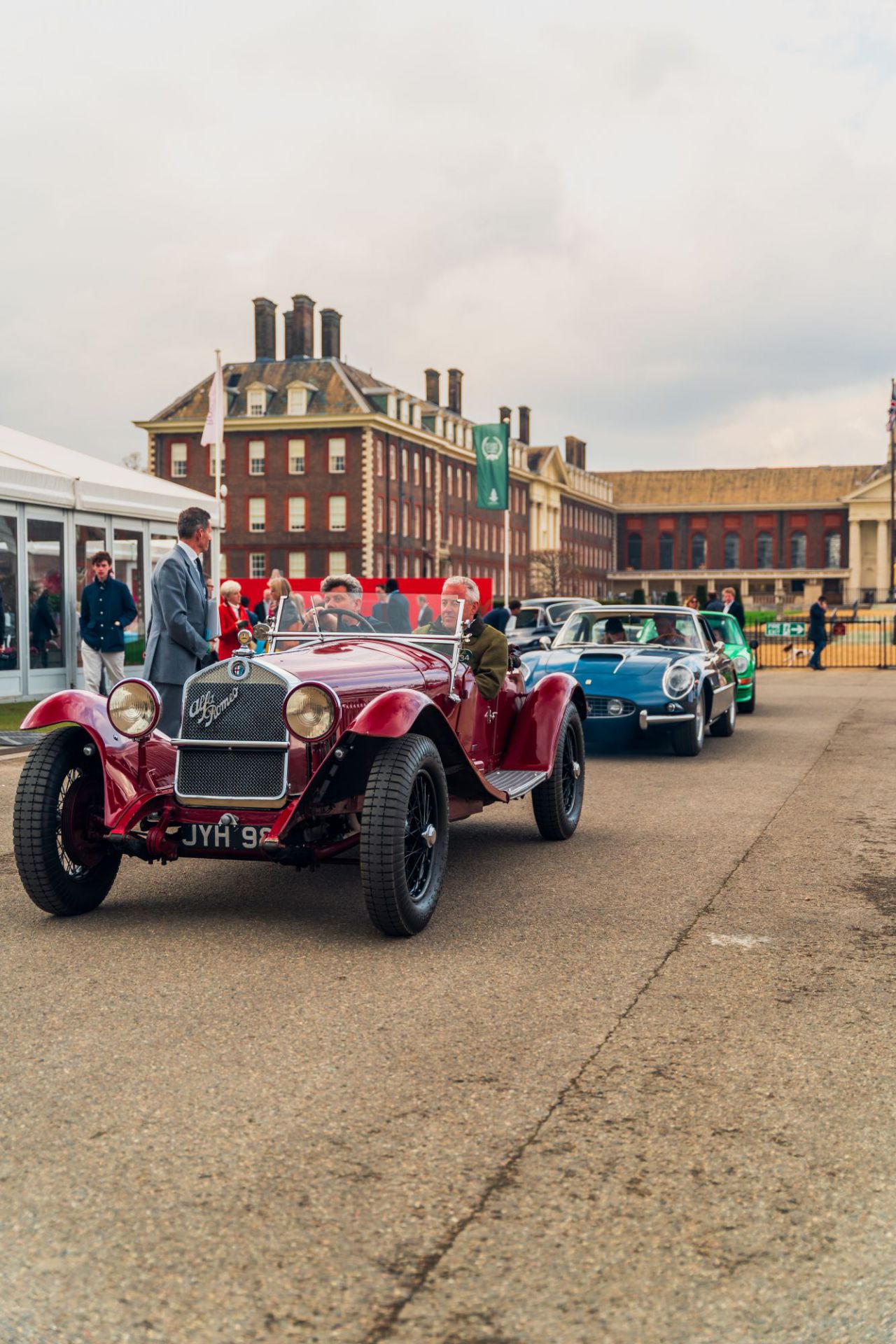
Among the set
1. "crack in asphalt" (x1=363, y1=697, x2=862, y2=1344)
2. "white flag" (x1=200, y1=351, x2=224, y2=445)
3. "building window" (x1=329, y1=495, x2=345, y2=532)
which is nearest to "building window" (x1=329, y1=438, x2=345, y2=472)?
"building window" (x1=329, y1=495, x2=345, y2=532)

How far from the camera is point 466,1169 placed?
10.3 feet

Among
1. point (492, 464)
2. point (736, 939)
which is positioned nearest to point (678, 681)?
point (736, 939)

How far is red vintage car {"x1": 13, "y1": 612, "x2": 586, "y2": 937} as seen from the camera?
5.36m

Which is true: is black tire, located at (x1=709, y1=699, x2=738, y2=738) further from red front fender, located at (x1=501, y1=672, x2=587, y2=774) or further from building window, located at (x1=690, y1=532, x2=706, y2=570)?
building window, located at (x1=690, y1=532, x2=706, y2=570)

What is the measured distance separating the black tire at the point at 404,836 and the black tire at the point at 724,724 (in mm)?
8883

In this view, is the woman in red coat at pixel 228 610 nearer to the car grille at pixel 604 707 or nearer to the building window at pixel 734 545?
the car grille at pixel 604 707

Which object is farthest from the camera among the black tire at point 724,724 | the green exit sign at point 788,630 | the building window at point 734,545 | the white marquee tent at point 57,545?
the building window at point 734,545

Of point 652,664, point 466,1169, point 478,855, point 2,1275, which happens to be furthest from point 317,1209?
point 652,664

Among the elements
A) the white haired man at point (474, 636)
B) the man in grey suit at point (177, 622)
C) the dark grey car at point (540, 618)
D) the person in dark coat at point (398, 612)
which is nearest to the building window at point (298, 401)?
the dark grey car at point (540, 618)

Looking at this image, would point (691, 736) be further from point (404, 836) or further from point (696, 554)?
point (696, 554)

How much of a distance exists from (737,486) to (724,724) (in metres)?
112

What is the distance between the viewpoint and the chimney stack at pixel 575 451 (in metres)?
114

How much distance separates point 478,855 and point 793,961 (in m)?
2.65

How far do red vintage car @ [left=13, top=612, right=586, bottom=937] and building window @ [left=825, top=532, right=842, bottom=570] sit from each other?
118m
